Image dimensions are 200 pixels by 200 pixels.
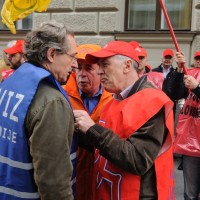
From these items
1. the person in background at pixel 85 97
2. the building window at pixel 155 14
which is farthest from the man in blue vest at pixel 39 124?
the building window at pixel 155 14

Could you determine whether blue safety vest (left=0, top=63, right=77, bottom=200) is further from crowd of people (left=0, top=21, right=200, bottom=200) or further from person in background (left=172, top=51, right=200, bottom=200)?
person in background (left=172, top=51, right=200, bottom=200)

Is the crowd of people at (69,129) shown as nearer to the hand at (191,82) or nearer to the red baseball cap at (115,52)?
the red baseball cap at (115,52)

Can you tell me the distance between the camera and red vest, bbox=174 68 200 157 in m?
3.62

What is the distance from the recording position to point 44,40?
1.77 m

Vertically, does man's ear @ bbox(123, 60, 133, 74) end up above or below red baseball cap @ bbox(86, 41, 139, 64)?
below

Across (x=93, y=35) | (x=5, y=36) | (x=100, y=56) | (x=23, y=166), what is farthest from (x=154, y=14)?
(x=23, y=166)

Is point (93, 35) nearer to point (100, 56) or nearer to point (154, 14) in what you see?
point (154, 14)

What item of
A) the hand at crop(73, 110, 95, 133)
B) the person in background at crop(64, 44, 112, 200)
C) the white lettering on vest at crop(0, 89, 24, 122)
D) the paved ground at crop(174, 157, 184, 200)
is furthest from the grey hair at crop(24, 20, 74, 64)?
the paved ground at crop(174, 157, 184, 200)

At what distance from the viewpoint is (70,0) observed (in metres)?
8.21

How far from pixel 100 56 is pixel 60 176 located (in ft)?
2.23

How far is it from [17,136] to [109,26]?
6.56 m

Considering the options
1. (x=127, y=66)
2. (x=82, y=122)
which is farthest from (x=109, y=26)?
(x=82, y=122)

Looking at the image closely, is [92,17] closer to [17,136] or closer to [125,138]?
[125,138]

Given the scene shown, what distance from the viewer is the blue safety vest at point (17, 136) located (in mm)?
1689
